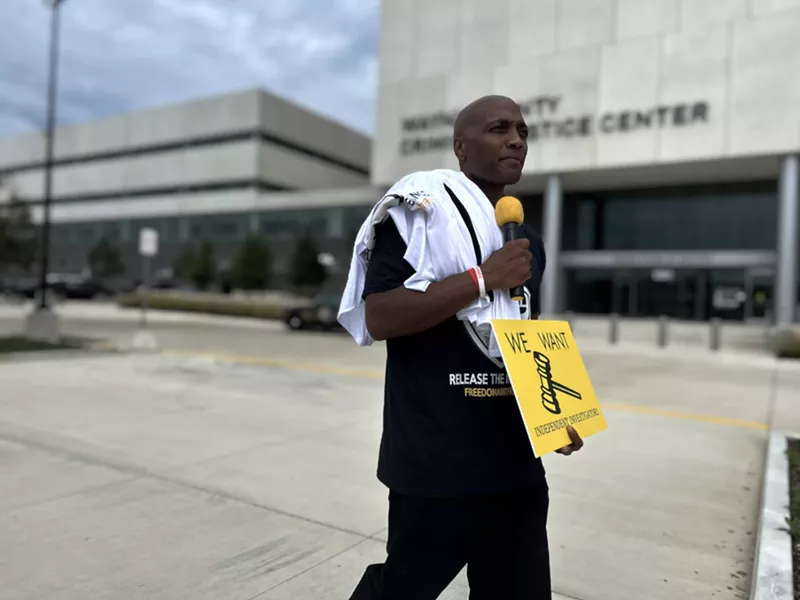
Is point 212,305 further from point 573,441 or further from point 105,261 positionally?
point 573,441

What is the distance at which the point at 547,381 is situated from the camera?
1.71m

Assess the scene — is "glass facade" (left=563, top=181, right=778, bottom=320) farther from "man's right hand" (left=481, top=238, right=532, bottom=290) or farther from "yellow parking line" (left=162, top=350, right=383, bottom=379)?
"man's right hand" (left=481, top=238, right=532, bottom=290)

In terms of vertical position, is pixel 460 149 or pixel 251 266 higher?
pixel 251 266

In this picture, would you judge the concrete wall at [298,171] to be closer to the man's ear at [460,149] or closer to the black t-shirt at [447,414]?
the man's ear at [460,149]

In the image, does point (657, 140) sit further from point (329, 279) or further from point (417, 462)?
point (417, 462)

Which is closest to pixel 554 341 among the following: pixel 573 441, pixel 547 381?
pixel 547 381

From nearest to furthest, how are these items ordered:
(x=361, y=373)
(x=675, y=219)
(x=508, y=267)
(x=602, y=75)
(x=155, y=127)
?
(x=508, y=267)
(x=361, y=373)
(x=602, y=75)
(x=675, y=219)
(x=155, y=127)

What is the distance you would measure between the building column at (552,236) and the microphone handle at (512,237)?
87.8ft

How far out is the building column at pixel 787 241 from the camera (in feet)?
77.9

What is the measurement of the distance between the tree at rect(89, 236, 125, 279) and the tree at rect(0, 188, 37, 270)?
21.9 meters

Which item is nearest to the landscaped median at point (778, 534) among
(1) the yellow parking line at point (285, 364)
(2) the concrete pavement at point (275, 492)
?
(2) the concrete pavement at point (275, 492)

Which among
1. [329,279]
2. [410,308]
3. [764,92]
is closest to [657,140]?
[764,92]

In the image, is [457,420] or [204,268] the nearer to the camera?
[457,420]

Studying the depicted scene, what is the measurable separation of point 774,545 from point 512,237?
2.89m
